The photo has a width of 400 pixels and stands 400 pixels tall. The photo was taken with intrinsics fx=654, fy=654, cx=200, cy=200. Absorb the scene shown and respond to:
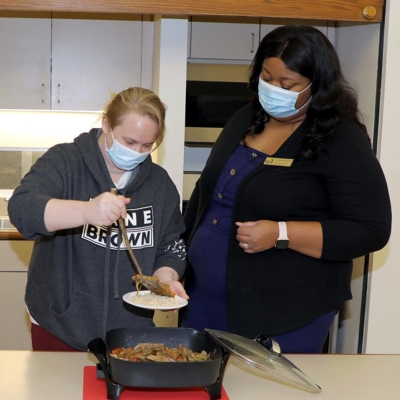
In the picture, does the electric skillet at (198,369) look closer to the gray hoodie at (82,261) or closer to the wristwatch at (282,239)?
the gray hoodie at (82,261)

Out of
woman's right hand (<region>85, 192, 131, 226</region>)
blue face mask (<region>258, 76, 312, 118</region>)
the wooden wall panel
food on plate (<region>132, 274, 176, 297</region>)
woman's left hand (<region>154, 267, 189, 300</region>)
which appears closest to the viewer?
woman's right hand (<region>85, 192, 131, 226</region>)

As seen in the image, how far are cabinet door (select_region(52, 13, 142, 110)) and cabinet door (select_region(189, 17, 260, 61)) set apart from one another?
332mm

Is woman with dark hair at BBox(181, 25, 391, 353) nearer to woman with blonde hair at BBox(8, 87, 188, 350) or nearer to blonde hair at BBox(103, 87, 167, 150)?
woman with blonde hair at BBox(8, 87, 188, 350)

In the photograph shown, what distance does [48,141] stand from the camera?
150 inches

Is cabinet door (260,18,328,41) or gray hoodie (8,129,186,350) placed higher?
cabinet door (260,18,328,41)

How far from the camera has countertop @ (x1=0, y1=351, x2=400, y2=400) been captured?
1449 millimetres

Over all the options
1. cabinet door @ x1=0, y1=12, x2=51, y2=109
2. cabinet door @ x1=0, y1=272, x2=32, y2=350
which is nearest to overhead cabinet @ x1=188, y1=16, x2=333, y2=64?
cabinet door @ x1=0, y1=12, x2=51, y2=109

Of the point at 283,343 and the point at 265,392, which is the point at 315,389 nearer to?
the point at 265,392

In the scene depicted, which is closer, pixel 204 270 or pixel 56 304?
pixel 56 304

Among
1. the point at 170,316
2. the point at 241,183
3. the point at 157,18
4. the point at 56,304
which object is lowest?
the point at 170,316

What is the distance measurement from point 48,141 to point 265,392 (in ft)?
8.77

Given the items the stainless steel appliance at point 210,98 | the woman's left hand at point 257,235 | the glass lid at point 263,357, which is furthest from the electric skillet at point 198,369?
the stainless steel appliance at point 210,98

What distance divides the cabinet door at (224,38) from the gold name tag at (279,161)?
173 cm

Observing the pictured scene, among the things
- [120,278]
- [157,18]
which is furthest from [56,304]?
[157,18]
